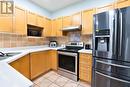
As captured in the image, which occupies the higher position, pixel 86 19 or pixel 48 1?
pixel 48 1

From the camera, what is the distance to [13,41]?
2684mm

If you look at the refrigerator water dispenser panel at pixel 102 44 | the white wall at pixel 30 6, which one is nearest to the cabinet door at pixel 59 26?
the white wall at pixel 30 6

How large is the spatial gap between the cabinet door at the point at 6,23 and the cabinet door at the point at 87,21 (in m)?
1.97

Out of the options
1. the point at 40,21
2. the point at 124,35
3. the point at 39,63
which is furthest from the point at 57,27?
the point at 124,35

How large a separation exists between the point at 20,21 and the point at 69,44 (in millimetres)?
1780

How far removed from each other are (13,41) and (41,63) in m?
1.05

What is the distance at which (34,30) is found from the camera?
3.15m

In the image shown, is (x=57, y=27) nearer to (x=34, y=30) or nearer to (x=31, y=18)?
(x=34, y=30)

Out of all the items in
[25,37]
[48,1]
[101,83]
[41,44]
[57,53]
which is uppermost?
[48,1]

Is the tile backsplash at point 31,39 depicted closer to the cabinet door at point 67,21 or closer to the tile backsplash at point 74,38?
the tile backsplash at point 74,38

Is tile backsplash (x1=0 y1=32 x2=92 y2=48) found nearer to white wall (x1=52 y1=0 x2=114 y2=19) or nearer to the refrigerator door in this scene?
white wall (x1=52 y1=0 x2=114 y2=19)

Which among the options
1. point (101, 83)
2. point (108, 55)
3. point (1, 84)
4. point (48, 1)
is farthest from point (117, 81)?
point (48, 1)

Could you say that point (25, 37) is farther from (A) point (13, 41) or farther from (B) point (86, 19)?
(B) point (86, 19)

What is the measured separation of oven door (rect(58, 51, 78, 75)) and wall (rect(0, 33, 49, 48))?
107 cm
